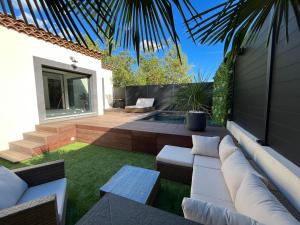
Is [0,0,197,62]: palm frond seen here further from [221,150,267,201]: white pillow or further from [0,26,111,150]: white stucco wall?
[0,26,111,150]: white stucco wall

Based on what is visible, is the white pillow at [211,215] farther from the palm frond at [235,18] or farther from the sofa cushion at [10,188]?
the sofa cushion at [10,188]

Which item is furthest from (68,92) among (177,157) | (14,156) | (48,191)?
(177,157)

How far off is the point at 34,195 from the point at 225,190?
2185 mm

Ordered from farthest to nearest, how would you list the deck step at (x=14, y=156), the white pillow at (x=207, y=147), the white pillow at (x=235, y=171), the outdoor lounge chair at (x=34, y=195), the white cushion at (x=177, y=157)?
the deck step at (x=14, y=156) → the white pillow at (x=207, y=147) → the white cushion at (x=177, y=157) → the white pillow at (x=235, y=171) → the outdoor lounge chair at (x=34, y=195)

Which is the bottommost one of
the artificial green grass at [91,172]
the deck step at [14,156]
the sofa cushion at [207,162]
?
the artificial green grass at [91,172]

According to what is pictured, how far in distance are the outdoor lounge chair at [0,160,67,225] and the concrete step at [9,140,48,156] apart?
7.34 ft

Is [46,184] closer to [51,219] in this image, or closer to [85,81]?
[51,219]

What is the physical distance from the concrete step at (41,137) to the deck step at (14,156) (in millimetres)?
464

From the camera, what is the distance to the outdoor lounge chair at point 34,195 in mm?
1205

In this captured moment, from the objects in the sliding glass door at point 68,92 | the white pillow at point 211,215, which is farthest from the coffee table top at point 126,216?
the sliding glass door at point 68,92

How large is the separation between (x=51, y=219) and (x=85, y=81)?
6.30 meters

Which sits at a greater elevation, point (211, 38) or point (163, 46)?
point (211, 38)

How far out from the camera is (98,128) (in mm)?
4539

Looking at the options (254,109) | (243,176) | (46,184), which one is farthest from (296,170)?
(46,184)
